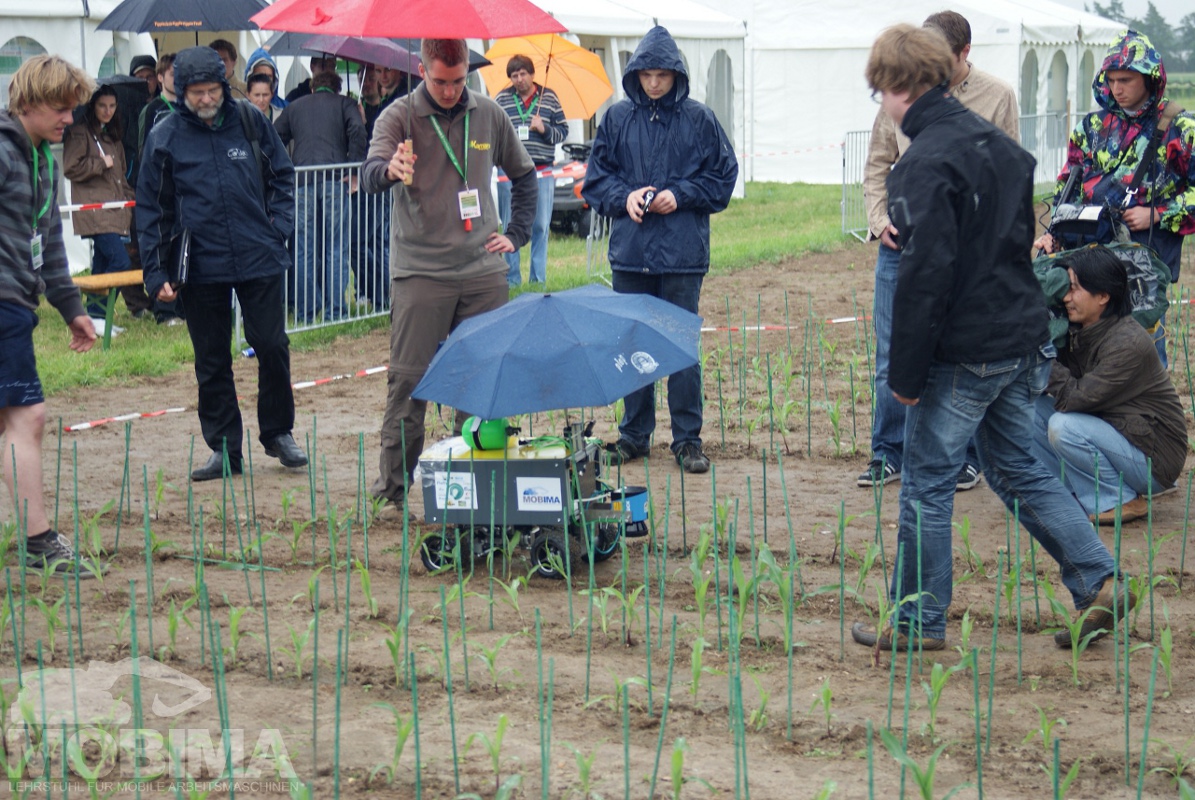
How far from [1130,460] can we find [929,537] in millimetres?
1674

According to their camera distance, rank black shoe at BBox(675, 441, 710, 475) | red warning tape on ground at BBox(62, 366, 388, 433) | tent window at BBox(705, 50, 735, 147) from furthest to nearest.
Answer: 1. tent window at BBox(705, 50, 735, 147)
2. red warning tape on ground at BBox(62, 366, 388, 433)
3. black shoe at BBox(675, 441, 710, 475)

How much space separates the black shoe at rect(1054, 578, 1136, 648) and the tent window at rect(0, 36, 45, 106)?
10265 millimetres

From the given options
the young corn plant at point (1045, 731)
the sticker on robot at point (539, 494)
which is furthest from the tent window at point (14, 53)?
the young corn plant at point (1045, 731)

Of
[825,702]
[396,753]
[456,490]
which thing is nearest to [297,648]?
[396,753]

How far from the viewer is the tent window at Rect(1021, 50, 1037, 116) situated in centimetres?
2214

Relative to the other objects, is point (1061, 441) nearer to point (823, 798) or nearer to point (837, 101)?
point (823, 798)

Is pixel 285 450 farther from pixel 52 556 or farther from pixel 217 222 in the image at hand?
pixel 52 556

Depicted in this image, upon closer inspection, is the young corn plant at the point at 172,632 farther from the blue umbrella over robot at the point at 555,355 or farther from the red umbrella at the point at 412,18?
the red umbrella at the point at 412,18

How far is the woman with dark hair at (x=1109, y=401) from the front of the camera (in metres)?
5.44

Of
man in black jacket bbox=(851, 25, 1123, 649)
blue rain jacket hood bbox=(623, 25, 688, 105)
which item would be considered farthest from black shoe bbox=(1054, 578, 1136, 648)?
blue rain jacket hood bbox=(623, 25, 688, 105)

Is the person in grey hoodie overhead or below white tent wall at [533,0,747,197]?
below

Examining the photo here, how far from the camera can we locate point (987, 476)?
174 inches

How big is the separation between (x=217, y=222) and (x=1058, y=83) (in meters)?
19.9

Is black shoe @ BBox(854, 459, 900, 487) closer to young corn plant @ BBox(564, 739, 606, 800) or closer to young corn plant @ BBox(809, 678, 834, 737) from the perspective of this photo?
young corn plant @ BBox(809, 678, 834, 737)
